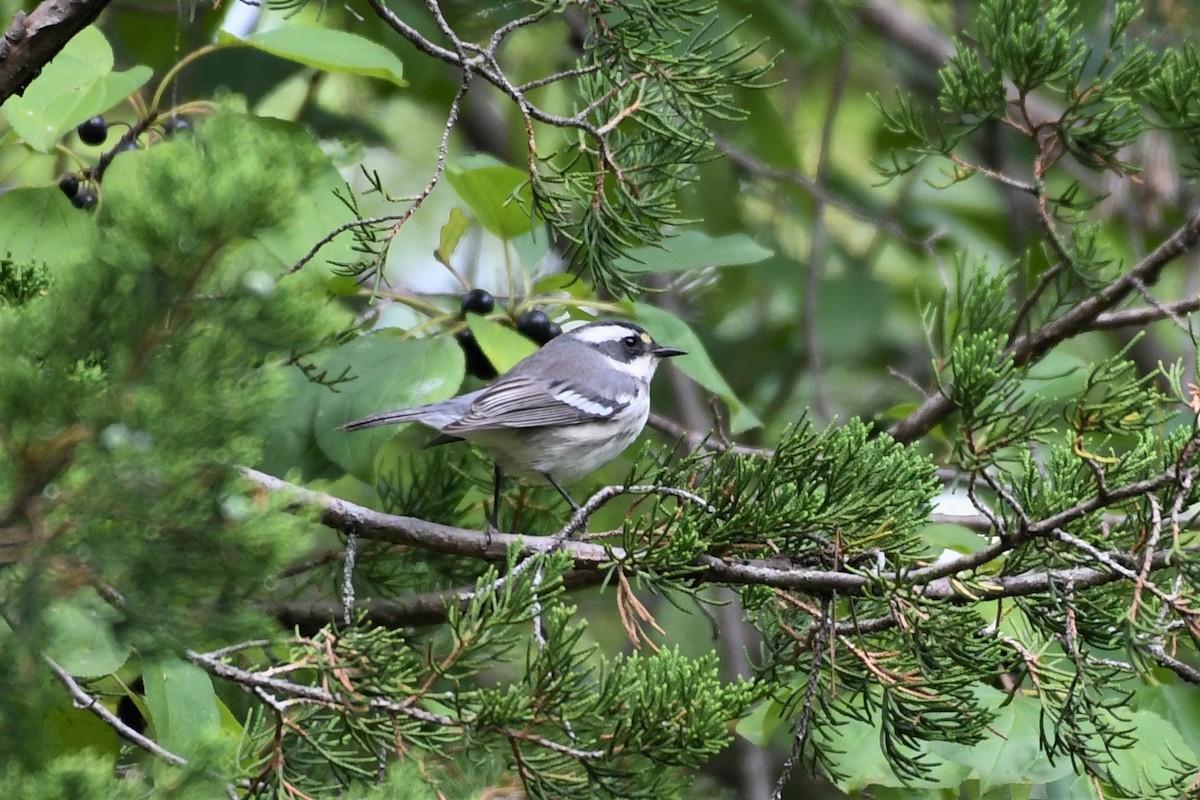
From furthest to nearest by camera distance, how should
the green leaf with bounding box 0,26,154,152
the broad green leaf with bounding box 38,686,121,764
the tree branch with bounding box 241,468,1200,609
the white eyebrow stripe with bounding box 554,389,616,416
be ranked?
1. the white eyebrow stripe with bounding box 554,389,616,416
2. the green leaf with bounding box 0,26,154,152
3. the broad green leaf with bounding box 38,686,121,764
4. the tree branch with bounding box 241,468,1200,609

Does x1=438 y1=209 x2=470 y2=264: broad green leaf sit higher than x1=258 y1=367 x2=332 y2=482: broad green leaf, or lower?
higher

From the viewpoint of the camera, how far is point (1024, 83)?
2.48 meters

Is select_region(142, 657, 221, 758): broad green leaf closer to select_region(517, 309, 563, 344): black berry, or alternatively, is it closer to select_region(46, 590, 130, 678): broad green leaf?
select_region(46, 590, 130, 678): broad green leaf

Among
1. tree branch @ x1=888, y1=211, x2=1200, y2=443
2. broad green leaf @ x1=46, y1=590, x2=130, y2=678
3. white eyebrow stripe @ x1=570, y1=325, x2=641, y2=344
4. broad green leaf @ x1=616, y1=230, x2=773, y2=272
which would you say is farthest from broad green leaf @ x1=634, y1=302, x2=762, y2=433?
broad green leaf @ x1=46, y1=590, x2=130, y2=678

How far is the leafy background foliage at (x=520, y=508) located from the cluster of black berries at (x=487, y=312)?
1.8 inches

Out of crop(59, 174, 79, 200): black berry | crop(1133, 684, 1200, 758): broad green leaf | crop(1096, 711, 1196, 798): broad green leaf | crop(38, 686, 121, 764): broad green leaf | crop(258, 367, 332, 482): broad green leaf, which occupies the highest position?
crop(1133, 684, 1200, 758): broad green leaf

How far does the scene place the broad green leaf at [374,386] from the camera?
2.33 metres

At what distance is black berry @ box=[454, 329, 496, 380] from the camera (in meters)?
2.90

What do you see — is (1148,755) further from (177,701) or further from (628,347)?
(628,347)

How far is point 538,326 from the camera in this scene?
9.38 ft

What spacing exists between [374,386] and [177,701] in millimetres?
827

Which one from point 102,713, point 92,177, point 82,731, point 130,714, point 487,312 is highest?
point 487,312

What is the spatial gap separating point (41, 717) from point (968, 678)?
3.94 ft

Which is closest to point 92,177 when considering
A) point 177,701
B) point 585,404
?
point 177,701
